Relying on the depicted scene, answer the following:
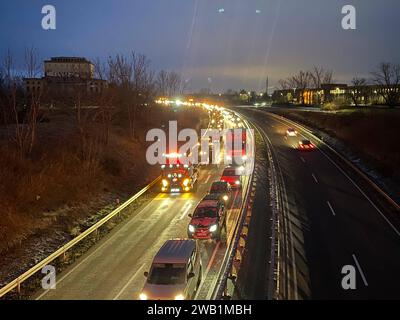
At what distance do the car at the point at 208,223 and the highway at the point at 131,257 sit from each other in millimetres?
460

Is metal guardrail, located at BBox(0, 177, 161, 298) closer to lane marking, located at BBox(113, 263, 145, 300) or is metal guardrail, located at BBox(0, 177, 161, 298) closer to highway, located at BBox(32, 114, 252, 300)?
highway, located at BBox(32, 114, 252, 300)

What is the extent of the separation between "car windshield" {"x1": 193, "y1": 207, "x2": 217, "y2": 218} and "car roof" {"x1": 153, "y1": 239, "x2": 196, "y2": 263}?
203 inches

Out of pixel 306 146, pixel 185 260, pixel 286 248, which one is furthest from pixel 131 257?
pixel 306 146

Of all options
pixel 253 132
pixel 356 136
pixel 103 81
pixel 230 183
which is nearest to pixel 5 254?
pixel 230 183

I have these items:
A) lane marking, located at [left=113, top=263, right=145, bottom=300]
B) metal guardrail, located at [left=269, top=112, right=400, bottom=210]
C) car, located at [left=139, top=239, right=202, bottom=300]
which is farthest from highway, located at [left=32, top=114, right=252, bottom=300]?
metal guardrail, located at [left=269, top=112, right=400, bottom=210]

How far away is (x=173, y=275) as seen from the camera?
49.0ft

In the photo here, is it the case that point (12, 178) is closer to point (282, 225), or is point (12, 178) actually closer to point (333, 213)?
point (282, 225)

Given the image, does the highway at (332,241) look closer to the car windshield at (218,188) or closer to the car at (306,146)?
the car windshield at (218,188)

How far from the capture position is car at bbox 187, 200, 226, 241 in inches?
845

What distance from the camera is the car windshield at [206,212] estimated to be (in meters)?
22.4

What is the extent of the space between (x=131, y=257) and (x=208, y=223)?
4.05 m

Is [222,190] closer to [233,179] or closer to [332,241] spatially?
[233,179]

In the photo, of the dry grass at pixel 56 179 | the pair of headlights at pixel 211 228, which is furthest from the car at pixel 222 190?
the dry grass at pixel 56 179

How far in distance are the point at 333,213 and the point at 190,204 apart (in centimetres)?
953
